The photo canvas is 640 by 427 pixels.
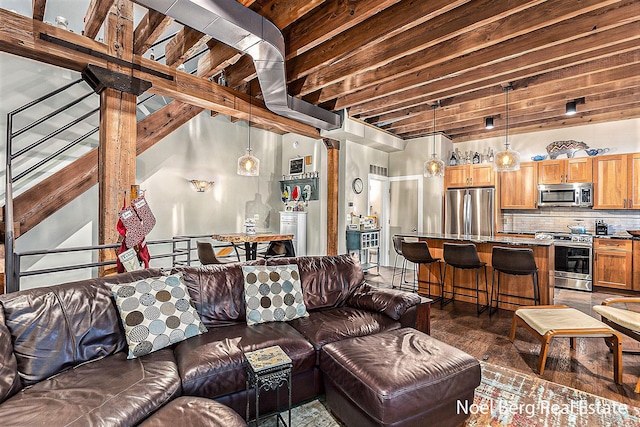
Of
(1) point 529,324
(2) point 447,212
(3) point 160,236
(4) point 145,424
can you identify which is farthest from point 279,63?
(2) point 447,212

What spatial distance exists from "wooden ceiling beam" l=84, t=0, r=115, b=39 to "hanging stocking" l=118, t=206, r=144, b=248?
5.50ft

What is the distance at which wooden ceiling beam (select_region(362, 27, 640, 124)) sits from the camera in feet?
9.90

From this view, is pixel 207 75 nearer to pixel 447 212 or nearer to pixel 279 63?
pixel 279 63

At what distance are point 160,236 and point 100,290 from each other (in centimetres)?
396

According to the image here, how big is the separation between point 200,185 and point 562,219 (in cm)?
678

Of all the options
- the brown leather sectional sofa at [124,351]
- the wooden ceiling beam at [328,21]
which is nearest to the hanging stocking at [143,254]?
the brown leather sectional sofa at [124,351]

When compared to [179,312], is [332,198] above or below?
above

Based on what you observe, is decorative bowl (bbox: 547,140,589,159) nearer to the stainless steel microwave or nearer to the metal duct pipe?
the stainless steel microwave

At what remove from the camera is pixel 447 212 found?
6516mm

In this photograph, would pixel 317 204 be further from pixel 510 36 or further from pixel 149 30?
pixel 510 36

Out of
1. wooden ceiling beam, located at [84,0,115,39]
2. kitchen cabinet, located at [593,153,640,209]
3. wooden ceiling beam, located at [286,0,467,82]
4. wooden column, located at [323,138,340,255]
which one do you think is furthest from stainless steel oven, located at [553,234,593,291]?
wooden ceiling beam, located at [84,0,115,39]

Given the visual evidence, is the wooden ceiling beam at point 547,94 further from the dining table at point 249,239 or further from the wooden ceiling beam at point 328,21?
the dining table at point 249,239

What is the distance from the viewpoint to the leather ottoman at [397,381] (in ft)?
5.21

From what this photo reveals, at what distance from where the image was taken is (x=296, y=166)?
23.7 feet
